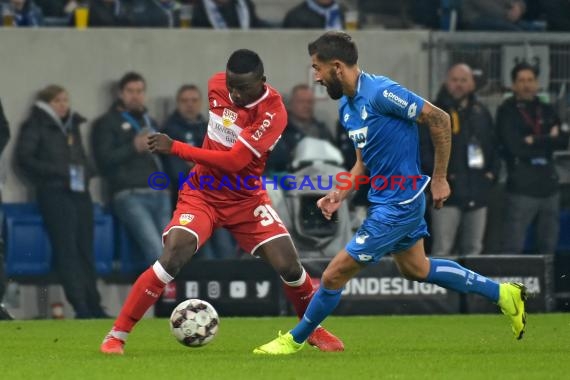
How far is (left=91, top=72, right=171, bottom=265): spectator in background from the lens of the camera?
1623 cm

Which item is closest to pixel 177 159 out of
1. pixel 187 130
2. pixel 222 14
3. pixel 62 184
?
pixel 187 130

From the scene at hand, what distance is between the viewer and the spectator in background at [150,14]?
17.4 m

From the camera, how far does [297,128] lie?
16.8 metres

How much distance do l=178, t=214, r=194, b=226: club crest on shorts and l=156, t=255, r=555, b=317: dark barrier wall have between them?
5.06m

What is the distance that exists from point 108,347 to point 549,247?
25.1 ft

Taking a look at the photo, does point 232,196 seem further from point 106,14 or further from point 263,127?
point 106,14

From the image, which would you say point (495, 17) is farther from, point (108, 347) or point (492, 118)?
point (108, 347)

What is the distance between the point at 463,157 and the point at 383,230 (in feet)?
21.8

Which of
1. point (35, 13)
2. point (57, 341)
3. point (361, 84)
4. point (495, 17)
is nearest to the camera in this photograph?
point (361, 84)

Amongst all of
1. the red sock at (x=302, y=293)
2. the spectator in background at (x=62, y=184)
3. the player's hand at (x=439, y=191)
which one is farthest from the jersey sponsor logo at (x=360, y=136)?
the spectator in background at (x=62, y=184)

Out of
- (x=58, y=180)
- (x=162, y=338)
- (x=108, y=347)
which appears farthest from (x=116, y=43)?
(x=108, y=347)

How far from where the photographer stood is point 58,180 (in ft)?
52.2

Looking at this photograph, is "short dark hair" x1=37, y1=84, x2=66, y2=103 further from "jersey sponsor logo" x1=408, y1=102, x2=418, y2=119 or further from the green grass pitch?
"jersey sponsor logo" x1=408, y1=102, x2=418, y2=119

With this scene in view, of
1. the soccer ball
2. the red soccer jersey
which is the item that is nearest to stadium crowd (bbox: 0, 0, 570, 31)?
the red soccer jersey
